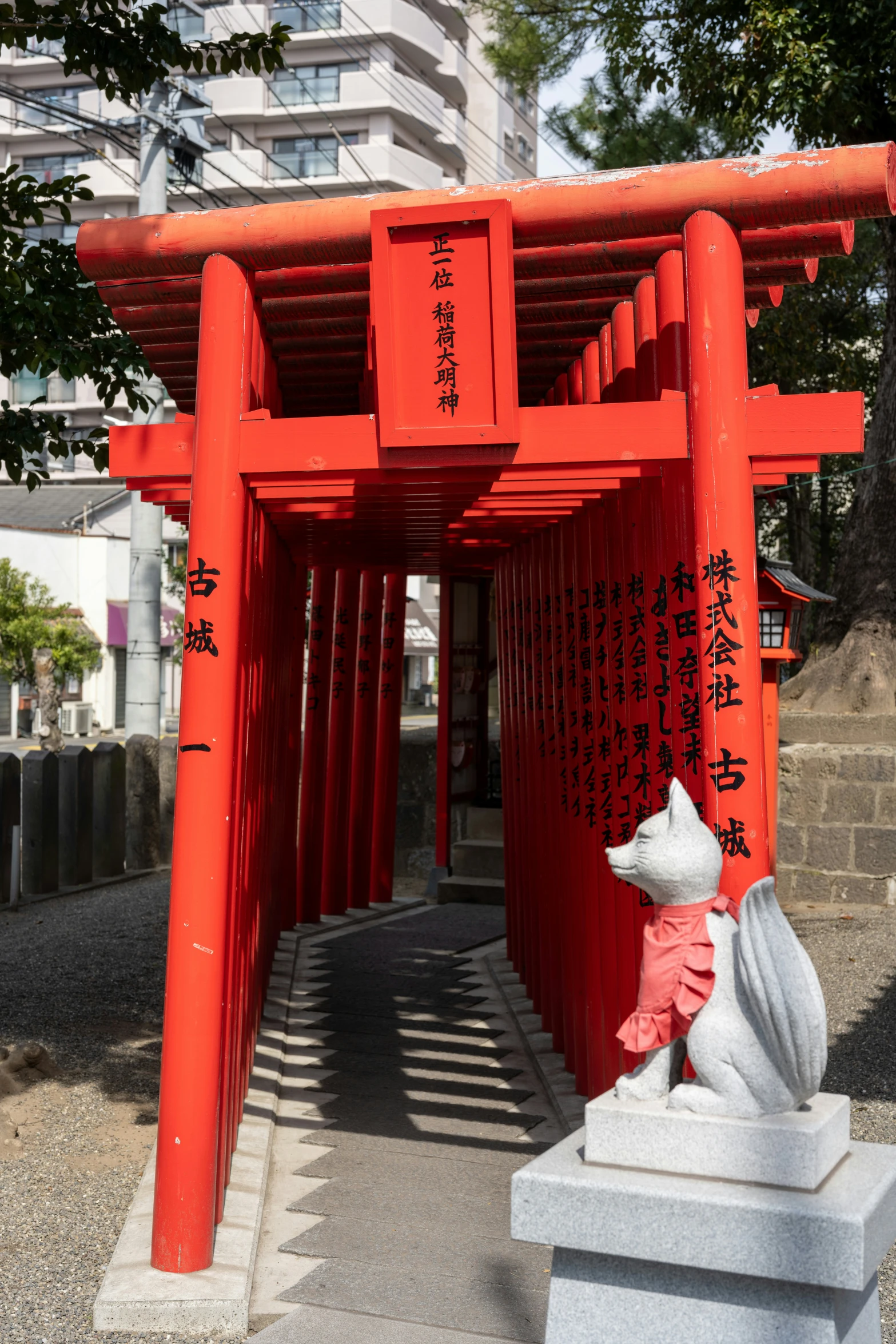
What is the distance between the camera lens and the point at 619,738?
5.70 metres

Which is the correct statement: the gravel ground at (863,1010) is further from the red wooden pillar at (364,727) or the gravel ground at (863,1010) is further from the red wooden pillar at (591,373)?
the red wooden pillar at (364,727)

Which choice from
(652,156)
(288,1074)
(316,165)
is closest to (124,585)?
(316,165)

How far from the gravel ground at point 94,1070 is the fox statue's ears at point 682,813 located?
6.55ft

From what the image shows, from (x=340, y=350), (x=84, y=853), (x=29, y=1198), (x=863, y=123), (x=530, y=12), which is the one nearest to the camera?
(x=29, y=1198)

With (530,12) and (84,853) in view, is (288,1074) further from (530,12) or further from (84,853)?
(530,12)

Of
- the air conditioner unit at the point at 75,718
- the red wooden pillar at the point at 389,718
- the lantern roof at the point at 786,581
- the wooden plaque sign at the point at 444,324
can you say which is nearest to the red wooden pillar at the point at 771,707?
the lantern roof at the point at 786,581

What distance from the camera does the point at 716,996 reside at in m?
3.19

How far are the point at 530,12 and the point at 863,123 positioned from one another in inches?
212

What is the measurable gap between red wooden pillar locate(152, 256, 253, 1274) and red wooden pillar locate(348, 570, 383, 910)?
646 centimetres

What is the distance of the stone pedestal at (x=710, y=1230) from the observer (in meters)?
2.81

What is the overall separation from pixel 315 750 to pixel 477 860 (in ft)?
7.41


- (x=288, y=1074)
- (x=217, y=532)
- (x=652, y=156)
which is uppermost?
(x=652, y=156)

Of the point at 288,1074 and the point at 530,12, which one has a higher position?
the point at 530,12

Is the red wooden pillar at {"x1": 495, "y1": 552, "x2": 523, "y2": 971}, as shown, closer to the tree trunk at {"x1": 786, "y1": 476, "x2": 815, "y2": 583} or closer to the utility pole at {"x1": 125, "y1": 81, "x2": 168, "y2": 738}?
the utility pole at {"x1": 125, "y1": 81, "x2": 168, "y2": 738}
